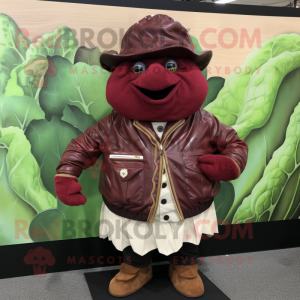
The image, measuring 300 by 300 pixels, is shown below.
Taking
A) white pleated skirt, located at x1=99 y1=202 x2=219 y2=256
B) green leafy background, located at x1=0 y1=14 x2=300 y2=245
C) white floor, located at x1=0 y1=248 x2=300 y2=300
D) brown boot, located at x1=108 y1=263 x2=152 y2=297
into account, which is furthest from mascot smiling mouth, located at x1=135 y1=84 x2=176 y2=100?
white floor, located at x1=0 y1=248 x2=300 y2=300

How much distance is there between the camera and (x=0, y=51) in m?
1.61

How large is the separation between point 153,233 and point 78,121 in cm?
71

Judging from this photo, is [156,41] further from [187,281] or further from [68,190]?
[187,281]

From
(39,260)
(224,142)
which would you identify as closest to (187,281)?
(224,142)

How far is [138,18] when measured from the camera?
1.71 m

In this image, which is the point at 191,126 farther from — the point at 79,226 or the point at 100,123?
the point at 79,226

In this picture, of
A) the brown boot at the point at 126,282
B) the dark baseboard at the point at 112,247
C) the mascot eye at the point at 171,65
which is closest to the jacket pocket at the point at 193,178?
the mascot eye at the point at 171,65

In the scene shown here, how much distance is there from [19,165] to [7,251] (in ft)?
1.53

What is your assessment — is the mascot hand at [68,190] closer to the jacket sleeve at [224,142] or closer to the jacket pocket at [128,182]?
the jacket pocket at [128,182]

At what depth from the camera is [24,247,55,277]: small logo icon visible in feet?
5.84

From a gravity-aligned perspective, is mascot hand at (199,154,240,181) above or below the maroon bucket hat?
below

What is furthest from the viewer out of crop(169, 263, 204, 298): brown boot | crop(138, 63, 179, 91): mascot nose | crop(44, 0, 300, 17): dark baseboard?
crop(44, 0, 300, 17): dark baseboard

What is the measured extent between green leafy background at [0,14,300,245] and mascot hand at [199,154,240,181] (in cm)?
53

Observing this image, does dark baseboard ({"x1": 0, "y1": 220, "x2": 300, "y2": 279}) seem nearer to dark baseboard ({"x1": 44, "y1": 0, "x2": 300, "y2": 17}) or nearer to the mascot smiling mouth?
the mascot smiling mouth
